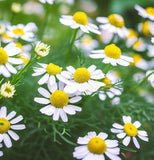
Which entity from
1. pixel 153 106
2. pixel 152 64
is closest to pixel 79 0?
pixel 152 64

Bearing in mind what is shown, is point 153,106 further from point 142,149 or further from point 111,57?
point 111,57

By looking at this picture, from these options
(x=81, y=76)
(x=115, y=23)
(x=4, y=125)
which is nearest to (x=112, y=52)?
(x=81, y=76)

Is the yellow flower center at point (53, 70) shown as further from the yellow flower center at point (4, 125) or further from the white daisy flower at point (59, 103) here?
the yellow flower center at point (4, 125)

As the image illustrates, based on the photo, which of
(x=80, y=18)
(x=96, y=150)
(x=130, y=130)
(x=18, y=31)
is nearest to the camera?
(x=96, y=150)

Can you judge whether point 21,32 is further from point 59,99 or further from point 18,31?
point 59,99

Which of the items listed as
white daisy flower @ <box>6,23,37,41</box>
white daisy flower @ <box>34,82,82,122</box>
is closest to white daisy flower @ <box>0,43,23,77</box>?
white daisy flower @ <box>34,82,82,122</box>

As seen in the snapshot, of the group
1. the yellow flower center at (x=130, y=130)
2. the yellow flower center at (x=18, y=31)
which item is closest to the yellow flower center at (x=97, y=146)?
the yellow flower center at (x=130, y=130)

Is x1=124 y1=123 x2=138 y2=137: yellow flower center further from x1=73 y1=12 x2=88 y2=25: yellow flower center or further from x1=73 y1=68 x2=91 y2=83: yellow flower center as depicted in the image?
x1=73 y1=12 x2=88 y2=25: yellow flower center
